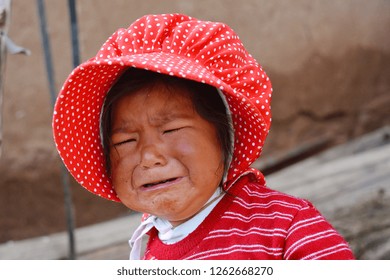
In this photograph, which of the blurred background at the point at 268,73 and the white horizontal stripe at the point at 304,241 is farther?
the blurred background at the point at 268,73

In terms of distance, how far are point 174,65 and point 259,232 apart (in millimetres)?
274

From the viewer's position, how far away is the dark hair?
103 centimetres

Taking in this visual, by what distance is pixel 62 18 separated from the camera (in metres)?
2.31

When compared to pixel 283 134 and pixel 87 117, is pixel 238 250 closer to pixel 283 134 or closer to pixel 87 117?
pixel 87 117

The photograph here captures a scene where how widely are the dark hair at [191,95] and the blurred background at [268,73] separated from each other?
3.96 ft

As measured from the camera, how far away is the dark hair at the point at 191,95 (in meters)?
1.03

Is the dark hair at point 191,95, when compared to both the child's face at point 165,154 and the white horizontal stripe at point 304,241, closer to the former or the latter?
the child's face at point 165,154

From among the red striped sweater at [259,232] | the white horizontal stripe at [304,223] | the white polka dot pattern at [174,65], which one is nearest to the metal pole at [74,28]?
the white polka dot pattern at [174,65]

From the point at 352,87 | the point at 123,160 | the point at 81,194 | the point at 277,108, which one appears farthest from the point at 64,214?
the point at 123,160

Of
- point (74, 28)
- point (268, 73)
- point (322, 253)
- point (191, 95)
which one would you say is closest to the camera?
point (322, 253)

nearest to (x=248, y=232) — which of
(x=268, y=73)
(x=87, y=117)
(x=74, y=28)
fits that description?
(x=87, y=117)

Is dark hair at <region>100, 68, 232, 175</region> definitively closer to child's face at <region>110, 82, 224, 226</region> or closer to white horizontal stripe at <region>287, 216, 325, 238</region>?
child's face at <region>110, 82, 224, 226</region>

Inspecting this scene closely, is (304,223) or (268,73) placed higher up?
(304,223)

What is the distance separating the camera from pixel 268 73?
2434mm
